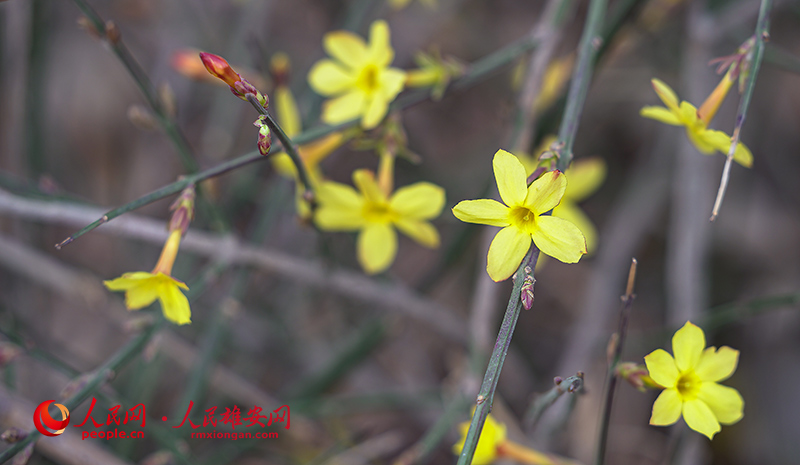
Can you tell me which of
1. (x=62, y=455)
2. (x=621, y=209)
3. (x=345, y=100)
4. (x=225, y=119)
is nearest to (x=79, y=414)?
(x=62, y=455)

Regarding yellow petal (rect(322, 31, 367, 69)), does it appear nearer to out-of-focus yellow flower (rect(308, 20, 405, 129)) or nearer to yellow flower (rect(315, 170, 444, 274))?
out-of-focus yellow flower (rect(308, 20, 405, 129))

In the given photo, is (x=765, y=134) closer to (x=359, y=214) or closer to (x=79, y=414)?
(x=359, y=214)

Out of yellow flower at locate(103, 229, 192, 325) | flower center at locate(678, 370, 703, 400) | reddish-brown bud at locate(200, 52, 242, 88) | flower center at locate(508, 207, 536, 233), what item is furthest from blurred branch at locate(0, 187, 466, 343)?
flower center at locate(678, 370, 703, 400)

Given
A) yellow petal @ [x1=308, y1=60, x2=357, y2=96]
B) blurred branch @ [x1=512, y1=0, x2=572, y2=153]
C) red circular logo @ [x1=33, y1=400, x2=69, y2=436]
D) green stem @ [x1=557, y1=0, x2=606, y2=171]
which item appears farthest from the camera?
blurred branch @ [x1=512, y1=0, x2=572, y2=153]

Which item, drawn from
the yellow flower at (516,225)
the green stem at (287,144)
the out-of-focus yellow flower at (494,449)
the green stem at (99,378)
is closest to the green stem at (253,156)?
the green stem at (287,144)

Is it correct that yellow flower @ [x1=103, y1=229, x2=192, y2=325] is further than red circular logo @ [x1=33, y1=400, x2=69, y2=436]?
No

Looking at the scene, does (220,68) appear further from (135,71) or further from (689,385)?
(689,385)

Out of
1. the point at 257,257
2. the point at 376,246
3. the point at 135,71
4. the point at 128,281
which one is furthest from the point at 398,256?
the point at 128,281
